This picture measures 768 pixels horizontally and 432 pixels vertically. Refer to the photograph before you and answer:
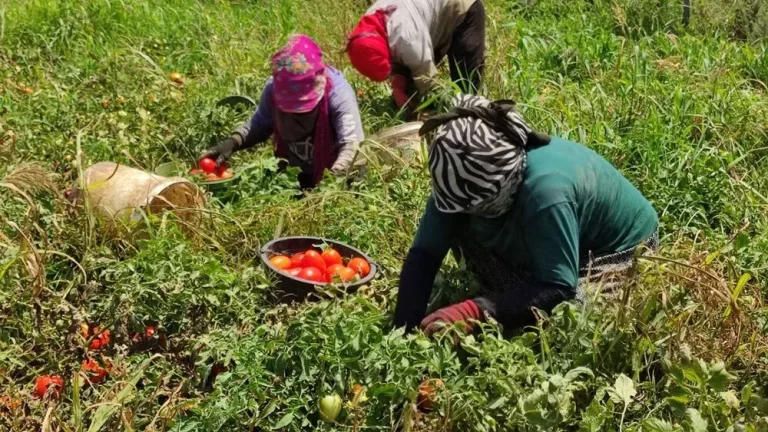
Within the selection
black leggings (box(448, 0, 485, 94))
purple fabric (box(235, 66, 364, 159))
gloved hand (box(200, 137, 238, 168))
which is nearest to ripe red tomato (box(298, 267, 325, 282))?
purple fabric (box(235, 66, 364, 159))

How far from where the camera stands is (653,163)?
13.8ft

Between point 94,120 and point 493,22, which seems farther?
point 493,22

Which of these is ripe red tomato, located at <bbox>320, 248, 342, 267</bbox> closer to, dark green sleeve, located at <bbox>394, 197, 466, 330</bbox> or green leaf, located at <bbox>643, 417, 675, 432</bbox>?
dark green sleeve, located at <bbox>394, 197, 466, 330</bbox>

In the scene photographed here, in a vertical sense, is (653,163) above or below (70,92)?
above

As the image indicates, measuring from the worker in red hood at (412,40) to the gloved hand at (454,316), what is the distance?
2466mm

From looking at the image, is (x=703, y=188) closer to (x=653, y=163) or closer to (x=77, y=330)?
(x=653, y=163)

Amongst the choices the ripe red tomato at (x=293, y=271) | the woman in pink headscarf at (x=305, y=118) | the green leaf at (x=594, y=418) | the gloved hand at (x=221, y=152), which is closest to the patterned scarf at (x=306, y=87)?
the woman in pink headscarf at (x=305, y=118)

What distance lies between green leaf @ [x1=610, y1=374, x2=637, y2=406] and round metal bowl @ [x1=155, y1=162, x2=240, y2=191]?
7.74ft

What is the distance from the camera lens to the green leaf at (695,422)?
2.21 metres

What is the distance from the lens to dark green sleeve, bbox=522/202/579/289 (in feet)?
8.55

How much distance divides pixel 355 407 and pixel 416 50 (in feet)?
9.98

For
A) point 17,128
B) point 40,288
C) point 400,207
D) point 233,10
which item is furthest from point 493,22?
point 40,288

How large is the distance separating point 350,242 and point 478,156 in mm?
1315

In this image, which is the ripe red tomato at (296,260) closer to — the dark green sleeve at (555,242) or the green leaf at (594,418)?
the dark green sleeve at (555,242)
